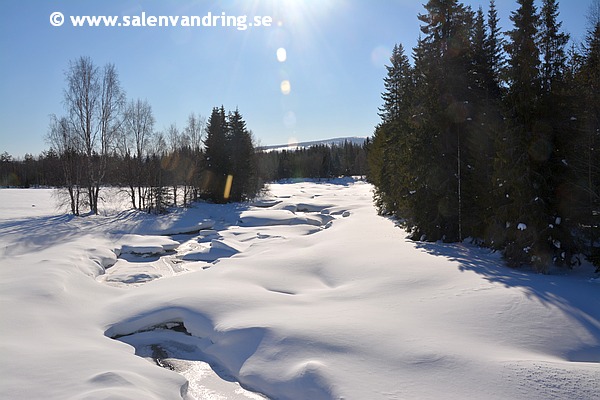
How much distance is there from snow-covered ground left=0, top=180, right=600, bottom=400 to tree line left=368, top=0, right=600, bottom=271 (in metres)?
1.70

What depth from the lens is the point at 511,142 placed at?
13.5 metres

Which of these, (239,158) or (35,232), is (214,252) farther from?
(239,158)

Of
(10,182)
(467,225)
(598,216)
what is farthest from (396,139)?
(10,182)

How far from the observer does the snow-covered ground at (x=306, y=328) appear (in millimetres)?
6066

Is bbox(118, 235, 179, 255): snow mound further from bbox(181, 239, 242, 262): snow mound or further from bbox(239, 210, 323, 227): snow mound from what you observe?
bbox(239, 210, 323, 227): snow mound

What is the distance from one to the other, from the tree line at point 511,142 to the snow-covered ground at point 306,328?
1.70 m

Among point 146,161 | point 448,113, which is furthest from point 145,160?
point 448,113

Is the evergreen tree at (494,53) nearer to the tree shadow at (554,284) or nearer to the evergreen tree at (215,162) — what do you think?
the tree shadow at (554,284)

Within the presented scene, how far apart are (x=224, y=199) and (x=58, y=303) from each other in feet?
96.7

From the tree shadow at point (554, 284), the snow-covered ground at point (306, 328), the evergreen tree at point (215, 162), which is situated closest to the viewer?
the snow-covered ground at point (306, 328)

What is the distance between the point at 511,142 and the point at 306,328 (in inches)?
411

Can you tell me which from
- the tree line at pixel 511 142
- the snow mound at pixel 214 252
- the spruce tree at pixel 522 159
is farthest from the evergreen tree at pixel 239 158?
the spruce tree at pixel 522 159

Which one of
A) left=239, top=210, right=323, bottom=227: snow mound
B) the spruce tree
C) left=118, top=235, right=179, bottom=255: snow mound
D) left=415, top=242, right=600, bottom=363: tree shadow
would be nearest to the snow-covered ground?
left=415, top=242, right=600, bottom=363: tree shadow

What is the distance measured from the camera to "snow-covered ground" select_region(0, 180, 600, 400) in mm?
6066
